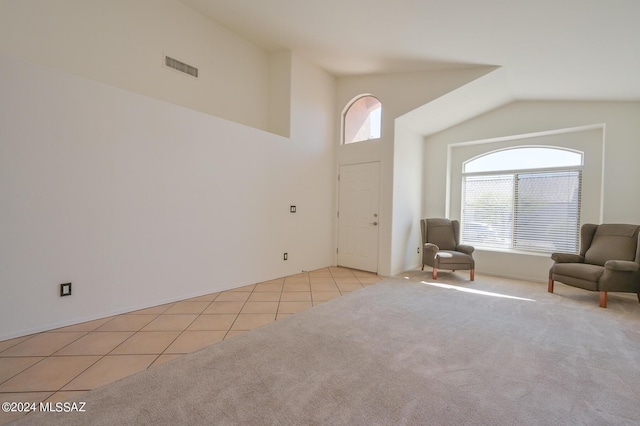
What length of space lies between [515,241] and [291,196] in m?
4.13

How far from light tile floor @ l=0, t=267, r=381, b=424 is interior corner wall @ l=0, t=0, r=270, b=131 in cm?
270

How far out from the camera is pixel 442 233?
4965 mm

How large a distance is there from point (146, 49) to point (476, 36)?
4.03 meters

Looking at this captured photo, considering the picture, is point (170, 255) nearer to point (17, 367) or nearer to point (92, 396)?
point (17, 367)

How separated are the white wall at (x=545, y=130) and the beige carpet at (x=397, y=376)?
1.73m

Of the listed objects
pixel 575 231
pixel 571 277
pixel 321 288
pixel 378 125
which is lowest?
pixel 321 288

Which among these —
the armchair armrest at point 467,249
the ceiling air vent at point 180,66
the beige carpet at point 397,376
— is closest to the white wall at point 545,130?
the armchair armrest at point 467,249

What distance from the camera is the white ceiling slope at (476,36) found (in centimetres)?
253

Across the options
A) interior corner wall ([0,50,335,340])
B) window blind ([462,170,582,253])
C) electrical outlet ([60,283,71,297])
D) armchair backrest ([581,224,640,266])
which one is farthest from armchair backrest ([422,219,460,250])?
electrical outlet ([60,283,71,297])

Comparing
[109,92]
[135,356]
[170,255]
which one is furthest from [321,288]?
[109,92]

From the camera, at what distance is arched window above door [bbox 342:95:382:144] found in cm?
494

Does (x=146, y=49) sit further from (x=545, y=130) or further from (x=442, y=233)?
(x=545, y=130)

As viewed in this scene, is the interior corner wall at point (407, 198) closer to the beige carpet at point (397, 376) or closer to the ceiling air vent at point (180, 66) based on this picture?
the beige carpet at point (397, 376)

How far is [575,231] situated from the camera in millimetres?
4301
